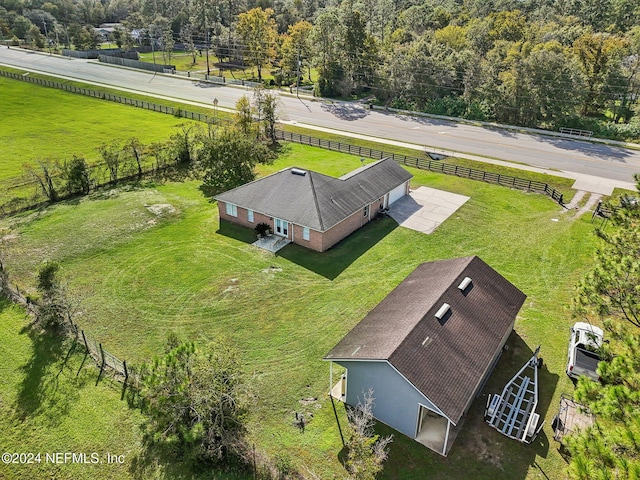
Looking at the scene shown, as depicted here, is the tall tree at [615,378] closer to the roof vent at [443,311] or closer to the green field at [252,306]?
the roof vent at [443,311]

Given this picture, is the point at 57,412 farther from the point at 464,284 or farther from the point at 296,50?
the point at 296,50

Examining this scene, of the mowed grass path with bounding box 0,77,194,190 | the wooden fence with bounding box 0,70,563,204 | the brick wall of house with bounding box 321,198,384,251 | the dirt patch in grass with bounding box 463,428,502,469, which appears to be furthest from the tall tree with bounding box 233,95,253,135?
the dirt patch in grass with bounding box 463,428,502,469

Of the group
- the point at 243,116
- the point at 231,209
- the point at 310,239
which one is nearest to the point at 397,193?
the point at 310,239

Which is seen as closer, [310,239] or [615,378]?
[615,378]

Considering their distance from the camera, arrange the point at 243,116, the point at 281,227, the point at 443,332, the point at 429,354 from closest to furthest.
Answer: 1. the point at 429,354
2. the point at 443,332
3. the point at 281,227
4. the point at 243,116

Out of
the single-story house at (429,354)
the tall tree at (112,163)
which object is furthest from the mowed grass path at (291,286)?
the tall tree at (112,163)

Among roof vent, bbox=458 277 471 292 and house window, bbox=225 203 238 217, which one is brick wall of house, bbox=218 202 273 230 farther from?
roof vent, bbox=458 277 471 292
